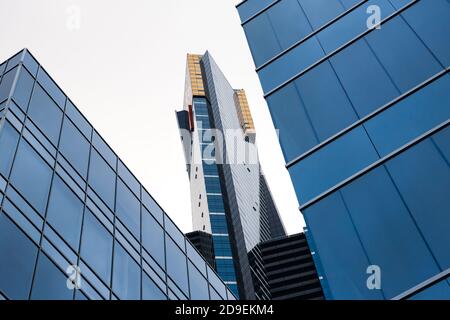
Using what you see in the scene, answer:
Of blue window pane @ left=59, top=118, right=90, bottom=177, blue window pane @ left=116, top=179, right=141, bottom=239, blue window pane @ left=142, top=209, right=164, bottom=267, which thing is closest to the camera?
blue window pane @ left=59, top=118, right=90, bottom=177

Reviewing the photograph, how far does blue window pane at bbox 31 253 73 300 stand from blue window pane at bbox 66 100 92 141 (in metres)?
8.78

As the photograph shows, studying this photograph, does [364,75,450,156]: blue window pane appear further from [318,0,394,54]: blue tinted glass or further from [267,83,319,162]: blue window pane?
[318,0,394,54]: blue tinted glass

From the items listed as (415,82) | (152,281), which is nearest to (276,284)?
(152,281)

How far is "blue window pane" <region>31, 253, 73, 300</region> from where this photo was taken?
13.8 metres

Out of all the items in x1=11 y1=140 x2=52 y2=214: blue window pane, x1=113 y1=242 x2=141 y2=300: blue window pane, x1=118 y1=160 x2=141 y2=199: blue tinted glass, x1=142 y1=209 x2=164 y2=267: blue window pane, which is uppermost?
x1=118 y1=160 x2=141 y2=199: blue tinted glass

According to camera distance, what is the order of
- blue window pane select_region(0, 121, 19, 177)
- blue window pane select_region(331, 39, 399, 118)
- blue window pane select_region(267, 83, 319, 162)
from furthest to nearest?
blue window pane select_region(0, 121, 19, 177), blue window pane select_region(267, 83, 319, 162), blue window pane select_region(331, 39, 399, 118)

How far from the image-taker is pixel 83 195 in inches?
752

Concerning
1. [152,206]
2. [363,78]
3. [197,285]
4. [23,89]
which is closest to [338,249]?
[363,78]

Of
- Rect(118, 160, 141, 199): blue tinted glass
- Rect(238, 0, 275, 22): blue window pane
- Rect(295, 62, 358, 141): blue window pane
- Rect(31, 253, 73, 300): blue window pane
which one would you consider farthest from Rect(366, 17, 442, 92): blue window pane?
Rect(118, 160, 141, 199): blue tinted glass

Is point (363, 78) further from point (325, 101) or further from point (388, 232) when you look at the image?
point (388, 232)

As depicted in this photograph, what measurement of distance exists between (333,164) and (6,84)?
12.8m

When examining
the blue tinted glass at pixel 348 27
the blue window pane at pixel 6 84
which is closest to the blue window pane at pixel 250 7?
the blue tinted glass at pixel 348 27

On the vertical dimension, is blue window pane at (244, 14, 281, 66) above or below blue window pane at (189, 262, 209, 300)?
above
